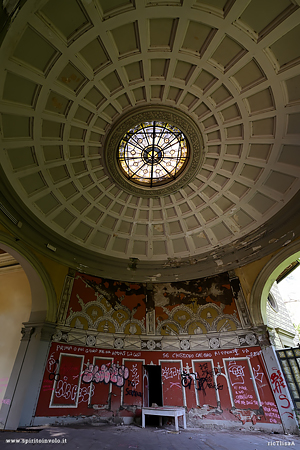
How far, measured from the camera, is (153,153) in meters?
10.3

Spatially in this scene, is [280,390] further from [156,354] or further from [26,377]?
[26,377]

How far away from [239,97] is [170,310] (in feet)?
32.7

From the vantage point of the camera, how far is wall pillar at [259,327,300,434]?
759cm

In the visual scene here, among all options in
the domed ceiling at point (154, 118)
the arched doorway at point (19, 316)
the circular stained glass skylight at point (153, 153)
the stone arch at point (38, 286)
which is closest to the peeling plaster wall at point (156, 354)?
the stone arch at point (38, 286)

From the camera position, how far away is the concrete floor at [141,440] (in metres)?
5.52

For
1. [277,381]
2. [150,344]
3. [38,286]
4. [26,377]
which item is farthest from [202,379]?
[38,286]

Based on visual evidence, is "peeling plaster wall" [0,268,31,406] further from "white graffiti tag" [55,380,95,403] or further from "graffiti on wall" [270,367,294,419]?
"graffiti on wall" [270,367,294,419]

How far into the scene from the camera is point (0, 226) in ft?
28.9

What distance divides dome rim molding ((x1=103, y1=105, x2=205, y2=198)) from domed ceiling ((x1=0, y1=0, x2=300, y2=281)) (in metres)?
0.06

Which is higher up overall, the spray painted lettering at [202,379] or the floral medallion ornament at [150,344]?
the floral medallion ornament at [150,344]

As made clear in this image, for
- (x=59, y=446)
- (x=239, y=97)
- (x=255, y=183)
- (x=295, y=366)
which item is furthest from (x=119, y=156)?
(x=295, y=366)

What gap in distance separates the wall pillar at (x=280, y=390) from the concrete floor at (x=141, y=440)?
0.41m

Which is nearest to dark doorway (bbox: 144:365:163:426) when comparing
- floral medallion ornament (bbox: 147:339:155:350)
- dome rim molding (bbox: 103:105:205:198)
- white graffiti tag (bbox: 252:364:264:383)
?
floral medallion ornament (bbox: 147:339:155:350)

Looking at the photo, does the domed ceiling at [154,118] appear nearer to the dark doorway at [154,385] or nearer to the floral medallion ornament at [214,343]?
the floral medallion ornament at [214,343]
